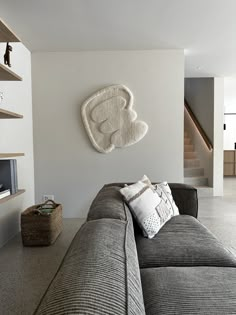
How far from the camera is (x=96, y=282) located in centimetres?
72

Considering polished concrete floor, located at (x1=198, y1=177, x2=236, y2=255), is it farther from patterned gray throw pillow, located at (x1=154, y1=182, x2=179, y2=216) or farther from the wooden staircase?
patterned gray throw pillow, located at (x1=154, y1=182, x2=179, y2=216)

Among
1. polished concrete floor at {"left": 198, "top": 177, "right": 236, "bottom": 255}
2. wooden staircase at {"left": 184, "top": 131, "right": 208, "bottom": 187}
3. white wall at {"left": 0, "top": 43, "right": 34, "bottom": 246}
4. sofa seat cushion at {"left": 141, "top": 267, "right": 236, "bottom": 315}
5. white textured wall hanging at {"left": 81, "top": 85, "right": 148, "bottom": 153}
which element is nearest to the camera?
sofa seat cushion at {"left": 141, "top": 267, "right": 236, "bottom": 315}

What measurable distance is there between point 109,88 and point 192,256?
2654mm

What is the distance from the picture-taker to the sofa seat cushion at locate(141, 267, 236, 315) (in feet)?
3.46

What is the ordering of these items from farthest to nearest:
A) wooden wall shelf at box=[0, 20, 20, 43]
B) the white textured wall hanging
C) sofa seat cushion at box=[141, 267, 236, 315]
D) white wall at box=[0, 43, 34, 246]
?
1. the white textured wall hanging
2. white wall at box=[0, 43, 34, 246]
3. wooden wall shelf at box=[0, 20, 20, 43]
4. sofa seat cushion at box=[141, 267, 236, 315]

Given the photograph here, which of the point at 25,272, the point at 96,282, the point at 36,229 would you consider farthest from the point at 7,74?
the point at 96,282

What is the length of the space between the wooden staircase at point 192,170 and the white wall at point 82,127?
2111 millimetres

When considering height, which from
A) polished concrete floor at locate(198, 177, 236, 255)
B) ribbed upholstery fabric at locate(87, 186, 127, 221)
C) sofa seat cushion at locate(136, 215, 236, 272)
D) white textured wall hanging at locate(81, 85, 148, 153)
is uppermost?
white textured wall hanging at locate(81, 85, 148, 153)

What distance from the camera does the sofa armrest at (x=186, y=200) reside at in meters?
2.59

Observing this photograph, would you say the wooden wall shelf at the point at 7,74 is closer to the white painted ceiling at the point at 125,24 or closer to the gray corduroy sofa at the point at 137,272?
the white painted ceiling at the point at 125,24

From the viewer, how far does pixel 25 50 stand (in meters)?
3.56

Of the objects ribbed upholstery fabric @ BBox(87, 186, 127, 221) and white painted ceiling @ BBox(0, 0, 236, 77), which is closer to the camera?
ribbed upholstery fabric @ BBox(87, 186, 127, 221)

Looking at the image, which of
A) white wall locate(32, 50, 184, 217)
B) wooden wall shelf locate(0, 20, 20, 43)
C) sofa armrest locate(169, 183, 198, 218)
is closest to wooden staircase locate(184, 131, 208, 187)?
white wall locate(32, 50, 184, 217)

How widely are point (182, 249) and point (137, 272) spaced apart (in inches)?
31.2
